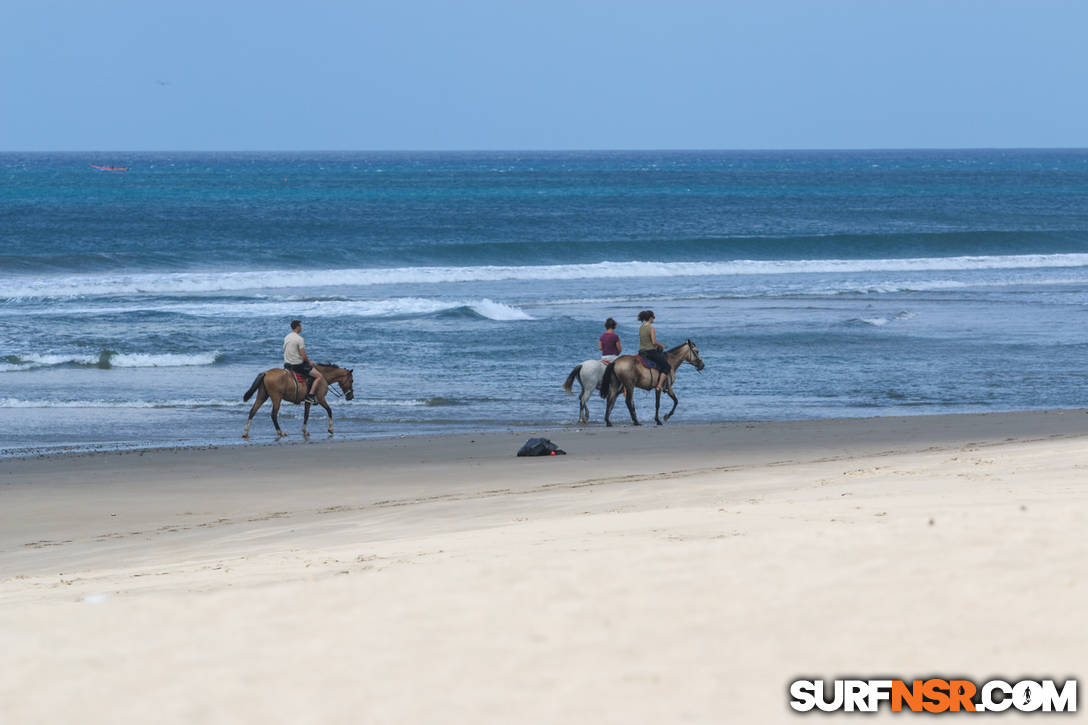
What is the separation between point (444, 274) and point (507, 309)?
40.3ft

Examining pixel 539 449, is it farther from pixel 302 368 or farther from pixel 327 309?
pixel 327 309

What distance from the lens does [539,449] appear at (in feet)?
50.0

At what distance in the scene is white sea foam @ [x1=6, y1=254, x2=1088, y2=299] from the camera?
131 ft

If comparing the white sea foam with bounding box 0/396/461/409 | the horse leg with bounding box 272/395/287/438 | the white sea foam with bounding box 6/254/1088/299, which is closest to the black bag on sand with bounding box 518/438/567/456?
the horse leg with bounding box 272/395/287/438

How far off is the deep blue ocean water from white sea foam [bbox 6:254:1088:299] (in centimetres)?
18

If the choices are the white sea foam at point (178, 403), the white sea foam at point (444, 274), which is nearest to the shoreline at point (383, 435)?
the white sea foam at point (178, 403)

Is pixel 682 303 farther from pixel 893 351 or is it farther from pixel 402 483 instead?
pixel 402 483

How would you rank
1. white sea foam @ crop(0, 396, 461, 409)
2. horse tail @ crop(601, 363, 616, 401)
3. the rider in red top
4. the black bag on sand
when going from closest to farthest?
the black bag on sand → horse tail @ crop(601, 363, 616, 401) → the rider in red top → white sea foam @ crop(0, 396, 461, 409)

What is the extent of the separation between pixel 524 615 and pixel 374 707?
115 centimetres

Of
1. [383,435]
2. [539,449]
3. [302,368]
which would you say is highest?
[302,368]

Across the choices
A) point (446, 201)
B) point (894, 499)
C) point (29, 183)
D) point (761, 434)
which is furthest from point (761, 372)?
point (29, 183)

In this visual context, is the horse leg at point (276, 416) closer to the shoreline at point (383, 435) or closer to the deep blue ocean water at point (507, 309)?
the shoreline at point (383, 435)

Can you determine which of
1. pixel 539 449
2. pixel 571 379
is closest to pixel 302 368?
pixel 571 379

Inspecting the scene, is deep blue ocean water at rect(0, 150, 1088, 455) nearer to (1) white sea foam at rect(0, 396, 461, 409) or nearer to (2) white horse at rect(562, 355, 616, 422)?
(1) white sea foam at rect(0, 396, 461, 409)
